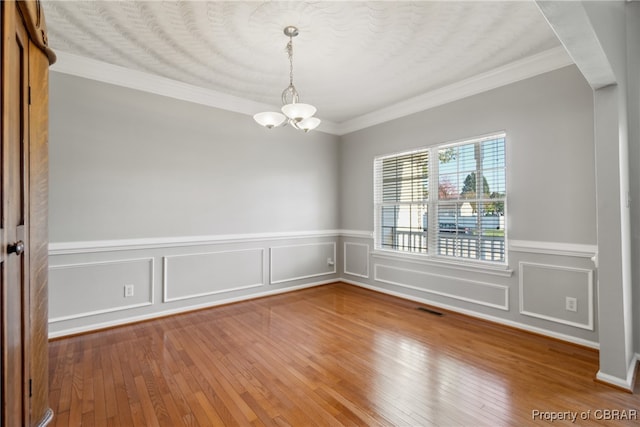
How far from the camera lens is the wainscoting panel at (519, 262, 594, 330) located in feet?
9.05

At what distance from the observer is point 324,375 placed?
7.57ft

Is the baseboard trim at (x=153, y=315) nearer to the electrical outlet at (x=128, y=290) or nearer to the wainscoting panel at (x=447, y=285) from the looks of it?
the electrical outlet at (x=128, y=290)

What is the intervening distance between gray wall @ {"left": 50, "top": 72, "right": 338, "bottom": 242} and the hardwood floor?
3.93 ft

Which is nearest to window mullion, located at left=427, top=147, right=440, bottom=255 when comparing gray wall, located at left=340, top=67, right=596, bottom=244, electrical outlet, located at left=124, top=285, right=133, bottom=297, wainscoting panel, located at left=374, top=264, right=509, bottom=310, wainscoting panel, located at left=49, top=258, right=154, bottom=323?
gray wall, located at left=340, top=67, right=596, bottom=244

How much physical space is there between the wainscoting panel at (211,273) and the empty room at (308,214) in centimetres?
3

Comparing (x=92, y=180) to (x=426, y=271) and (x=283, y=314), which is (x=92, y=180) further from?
(x=426, y=271)

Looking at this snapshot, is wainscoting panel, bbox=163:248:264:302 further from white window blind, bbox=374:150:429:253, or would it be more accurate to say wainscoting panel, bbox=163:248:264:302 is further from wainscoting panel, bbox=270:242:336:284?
white window blind, bbox=374:150:429:253

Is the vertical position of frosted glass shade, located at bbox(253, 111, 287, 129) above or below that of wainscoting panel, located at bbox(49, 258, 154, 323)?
above

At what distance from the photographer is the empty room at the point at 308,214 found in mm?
1841

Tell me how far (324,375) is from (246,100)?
350 cm

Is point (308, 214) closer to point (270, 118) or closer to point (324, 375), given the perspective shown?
point (270, 118)

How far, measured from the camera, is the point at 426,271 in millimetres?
4012

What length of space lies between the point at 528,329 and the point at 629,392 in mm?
1040

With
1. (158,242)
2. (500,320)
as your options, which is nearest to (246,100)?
(158,242)
